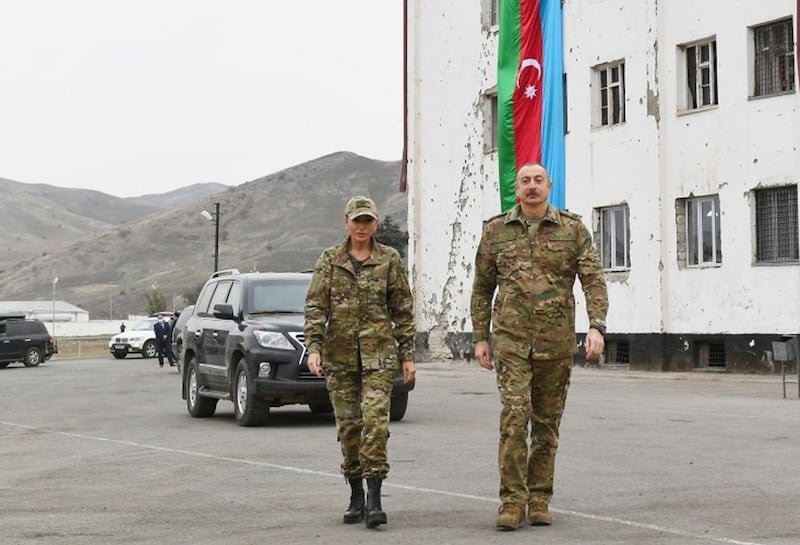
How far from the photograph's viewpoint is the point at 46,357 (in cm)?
5059

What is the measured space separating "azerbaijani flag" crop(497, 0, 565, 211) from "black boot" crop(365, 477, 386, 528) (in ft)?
92.6

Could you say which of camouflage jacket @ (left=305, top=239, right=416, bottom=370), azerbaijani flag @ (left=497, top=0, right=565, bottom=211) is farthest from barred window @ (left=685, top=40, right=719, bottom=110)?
camouflage jacket @ (left=305, top=239, right=416, bottom=370)

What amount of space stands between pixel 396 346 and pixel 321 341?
1.62 ft

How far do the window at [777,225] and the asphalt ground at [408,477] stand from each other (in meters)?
8.47

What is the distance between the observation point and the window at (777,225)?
2966cm

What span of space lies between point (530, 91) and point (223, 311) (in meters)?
21.0

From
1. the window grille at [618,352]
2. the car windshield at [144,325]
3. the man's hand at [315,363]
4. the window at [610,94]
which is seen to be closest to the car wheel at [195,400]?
the man's hand at [315,363]

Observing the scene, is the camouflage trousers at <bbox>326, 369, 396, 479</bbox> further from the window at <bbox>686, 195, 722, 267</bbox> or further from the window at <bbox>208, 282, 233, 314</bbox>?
the window at <bbox>686, 195, 722, 267</bbox>

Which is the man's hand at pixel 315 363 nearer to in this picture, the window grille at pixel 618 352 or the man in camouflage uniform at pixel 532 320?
the man in camouflage uniform at pixel 532 320

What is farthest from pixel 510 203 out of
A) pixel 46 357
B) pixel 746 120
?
pixel 46 357

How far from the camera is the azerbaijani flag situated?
120ft

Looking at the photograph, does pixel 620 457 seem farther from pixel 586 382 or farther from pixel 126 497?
pixel 586 382

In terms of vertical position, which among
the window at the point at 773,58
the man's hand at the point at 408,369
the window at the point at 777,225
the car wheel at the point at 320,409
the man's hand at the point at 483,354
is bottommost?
the car wheel at the point at 320,409

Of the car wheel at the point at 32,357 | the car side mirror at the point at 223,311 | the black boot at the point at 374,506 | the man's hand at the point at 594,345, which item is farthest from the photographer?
the car wheel at the point at 32,357
